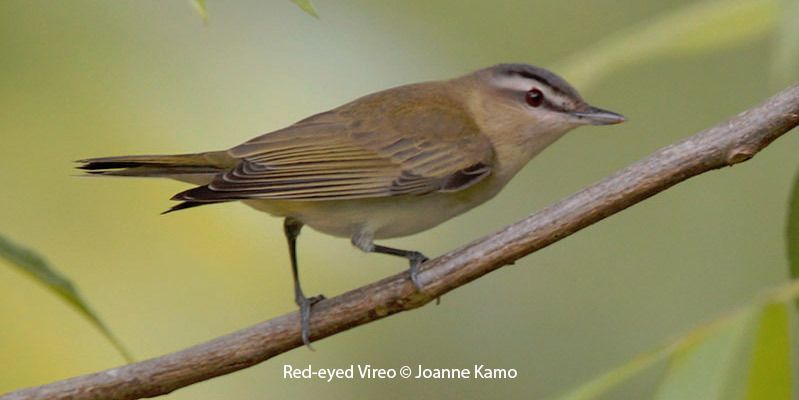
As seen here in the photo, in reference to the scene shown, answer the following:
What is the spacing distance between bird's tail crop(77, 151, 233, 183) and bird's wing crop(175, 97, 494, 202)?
0.07m

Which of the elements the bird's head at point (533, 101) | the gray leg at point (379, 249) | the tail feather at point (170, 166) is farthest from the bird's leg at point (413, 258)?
the bird's head at point (533, 101)

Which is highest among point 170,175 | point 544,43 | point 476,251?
point 544,43

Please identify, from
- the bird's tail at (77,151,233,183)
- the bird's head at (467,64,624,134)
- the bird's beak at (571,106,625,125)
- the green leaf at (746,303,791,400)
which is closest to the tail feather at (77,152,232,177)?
the bird's tail at (77,151,233,183)

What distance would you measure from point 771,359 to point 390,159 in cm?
205

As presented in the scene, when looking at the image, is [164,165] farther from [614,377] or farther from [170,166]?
[614,377]

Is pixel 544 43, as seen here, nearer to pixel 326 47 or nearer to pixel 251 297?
pixel 326 47

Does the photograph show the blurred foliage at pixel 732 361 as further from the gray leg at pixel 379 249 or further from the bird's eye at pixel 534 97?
the bird's eye at pixel 534 97

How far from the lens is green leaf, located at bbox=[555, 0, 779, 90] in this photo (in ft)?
7.47

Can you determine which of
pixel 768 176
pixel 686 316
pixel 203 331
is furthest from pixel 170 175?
pixel 768 176

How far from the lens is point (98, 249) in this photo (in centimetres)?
389

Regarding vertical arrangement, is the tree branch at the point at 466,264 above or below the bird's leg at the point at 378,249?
below

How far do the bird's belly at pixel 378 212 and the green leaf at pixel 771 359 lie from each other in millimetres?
1822

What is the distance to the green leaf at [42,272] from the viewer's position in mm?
1700

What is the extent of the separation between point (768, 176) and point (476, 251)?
11.3 feet
